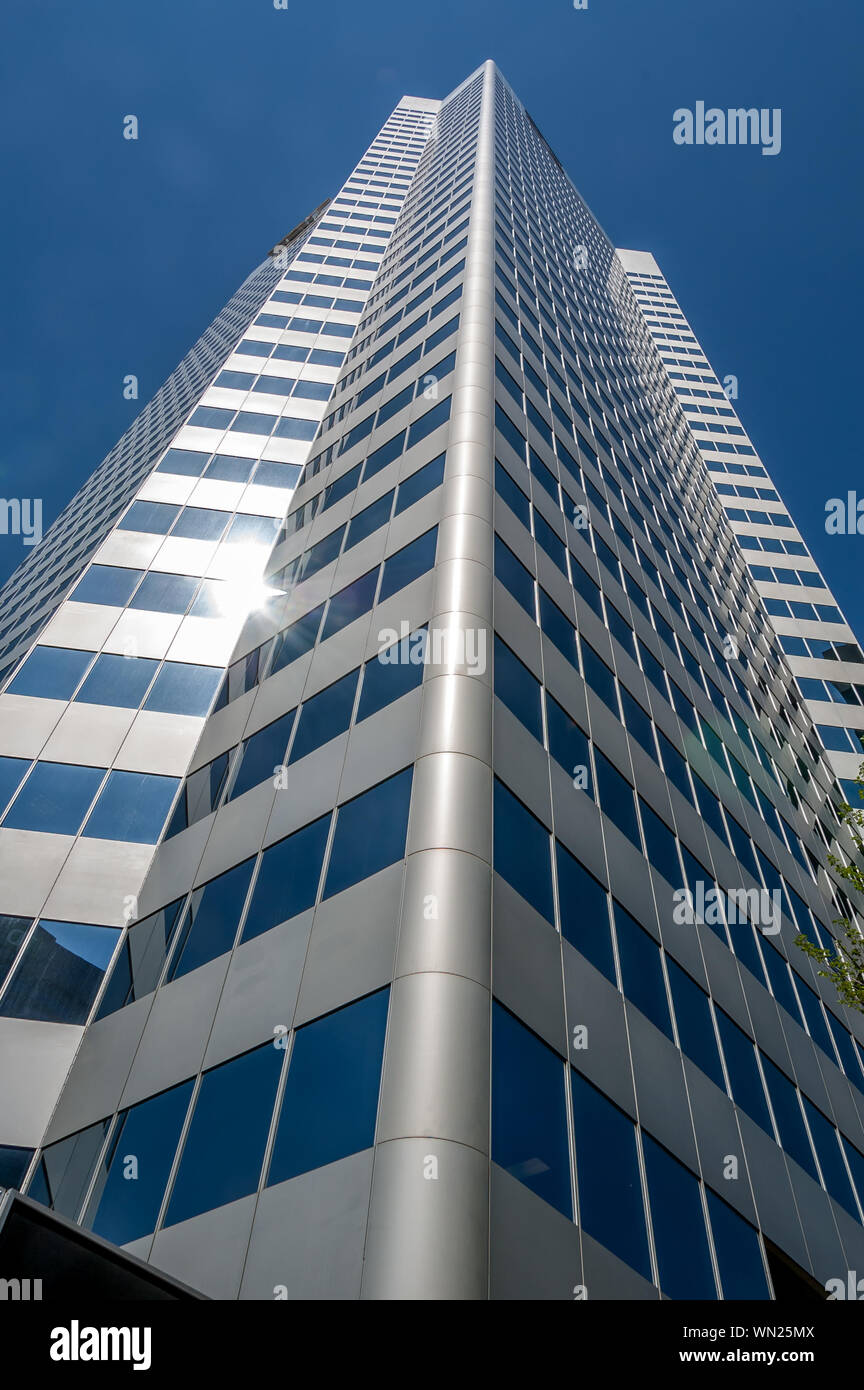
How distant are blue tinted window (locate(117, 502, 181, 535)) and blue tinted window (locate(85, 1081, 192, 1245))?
1835 centimetres

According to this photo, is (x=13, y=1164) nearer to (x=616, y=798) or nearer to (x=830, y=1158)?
(x=616, y=798)

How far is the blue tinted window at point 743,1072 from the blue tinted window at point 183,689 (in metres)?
13.6

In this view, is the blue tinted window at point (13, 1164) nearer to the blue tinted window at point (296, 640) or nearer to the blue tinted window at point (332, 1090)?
the blue tinted window at point (332, 1090)

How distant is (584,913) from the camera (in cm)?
1354

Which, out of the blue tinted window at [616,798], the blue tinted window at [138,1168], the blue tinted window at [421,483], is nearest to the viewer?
the blue tinted window at [138,1168]

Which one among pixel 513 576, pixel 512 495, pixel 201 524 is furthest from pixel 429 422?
pixel 201 524

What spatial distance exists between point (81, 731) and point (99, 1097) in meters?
9.44

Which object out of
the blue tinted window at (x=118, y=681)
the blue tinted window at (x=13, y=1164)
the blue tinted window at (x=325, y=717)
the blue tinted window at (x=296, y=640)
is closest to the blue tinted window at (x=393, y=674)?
the blue tinted window at (x=325, y=717)

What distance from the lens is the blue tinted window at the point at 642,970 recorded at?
1371cm

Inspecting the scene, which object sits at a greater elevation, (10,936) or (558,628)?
(558,628)

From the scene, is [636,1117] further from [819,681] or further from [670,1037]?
[819,681]

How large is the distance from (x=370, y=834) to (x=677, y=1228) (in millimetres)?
6672

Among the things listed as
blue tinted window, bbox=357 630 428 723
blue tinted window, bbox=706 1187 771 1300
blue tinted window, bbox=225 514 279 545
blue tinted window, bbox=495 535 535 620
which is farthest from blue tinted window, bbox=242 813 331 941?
blue tinted window, bbox=225 514 279 545

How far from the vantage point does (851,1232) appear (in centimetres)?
Result: 1603
